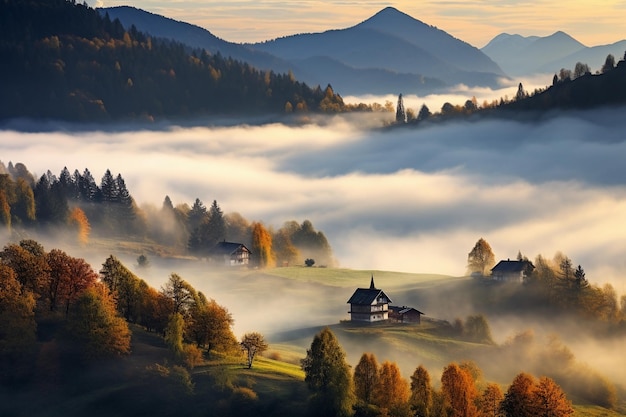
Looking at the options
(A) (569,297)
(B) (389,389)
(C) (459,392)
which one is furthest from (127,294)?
(A) (569,297)

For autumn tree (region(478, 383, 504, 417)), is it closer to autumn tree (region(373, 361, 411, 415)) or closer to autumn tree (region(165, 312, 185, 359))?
autumn tree (region(373, 361, 411, 415))

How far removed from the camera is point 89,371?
126 meters

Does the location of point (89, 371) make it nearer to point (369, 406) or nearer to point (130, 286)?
point (130, 286)

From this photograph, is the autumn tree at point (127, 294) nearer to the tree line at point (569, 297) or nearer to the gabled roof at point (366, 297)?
the gabled roof at point (366, 297)

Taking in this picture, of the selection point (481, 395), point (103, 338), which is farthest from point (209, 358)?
point (481, 395)

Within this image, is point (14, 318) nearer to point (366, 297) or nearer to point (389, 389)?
point (389, 389)

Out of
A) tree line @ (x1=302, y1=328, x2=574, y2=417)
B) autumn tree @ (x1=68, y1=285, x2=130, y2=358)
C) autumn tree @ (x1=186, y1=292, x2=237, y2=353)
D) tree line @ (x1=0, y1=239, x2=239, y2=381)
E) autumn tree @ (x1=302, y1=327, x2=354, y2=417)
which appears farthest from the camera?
autumn tree @ (x1=186, y1=292, x2=237, y2=353)

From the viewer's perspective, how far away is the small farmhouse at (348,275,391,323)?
174250 millimetres

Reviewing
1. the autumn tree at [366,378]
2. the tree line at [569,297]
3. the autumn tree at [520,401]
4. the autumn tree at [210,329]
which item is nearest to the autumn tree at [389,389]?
the autumn tree at [366,378]

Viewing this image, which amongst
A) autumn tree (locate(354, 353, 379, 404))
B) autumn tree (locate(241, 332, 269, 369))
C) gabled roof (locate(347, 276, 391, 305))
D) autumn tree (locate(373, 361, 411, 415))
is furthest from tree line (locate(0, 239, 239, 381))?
gabled roof (locate(347, 276, 391, 305))

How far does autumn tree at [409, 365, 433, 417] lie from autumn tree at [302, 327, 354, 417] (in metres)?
6.16

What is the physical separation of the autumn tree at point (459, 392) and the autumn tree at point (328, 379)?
31.4ft

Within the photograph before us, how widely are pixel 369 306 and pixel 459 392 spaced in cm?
5501

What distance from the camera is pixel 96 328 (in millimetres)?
128750
